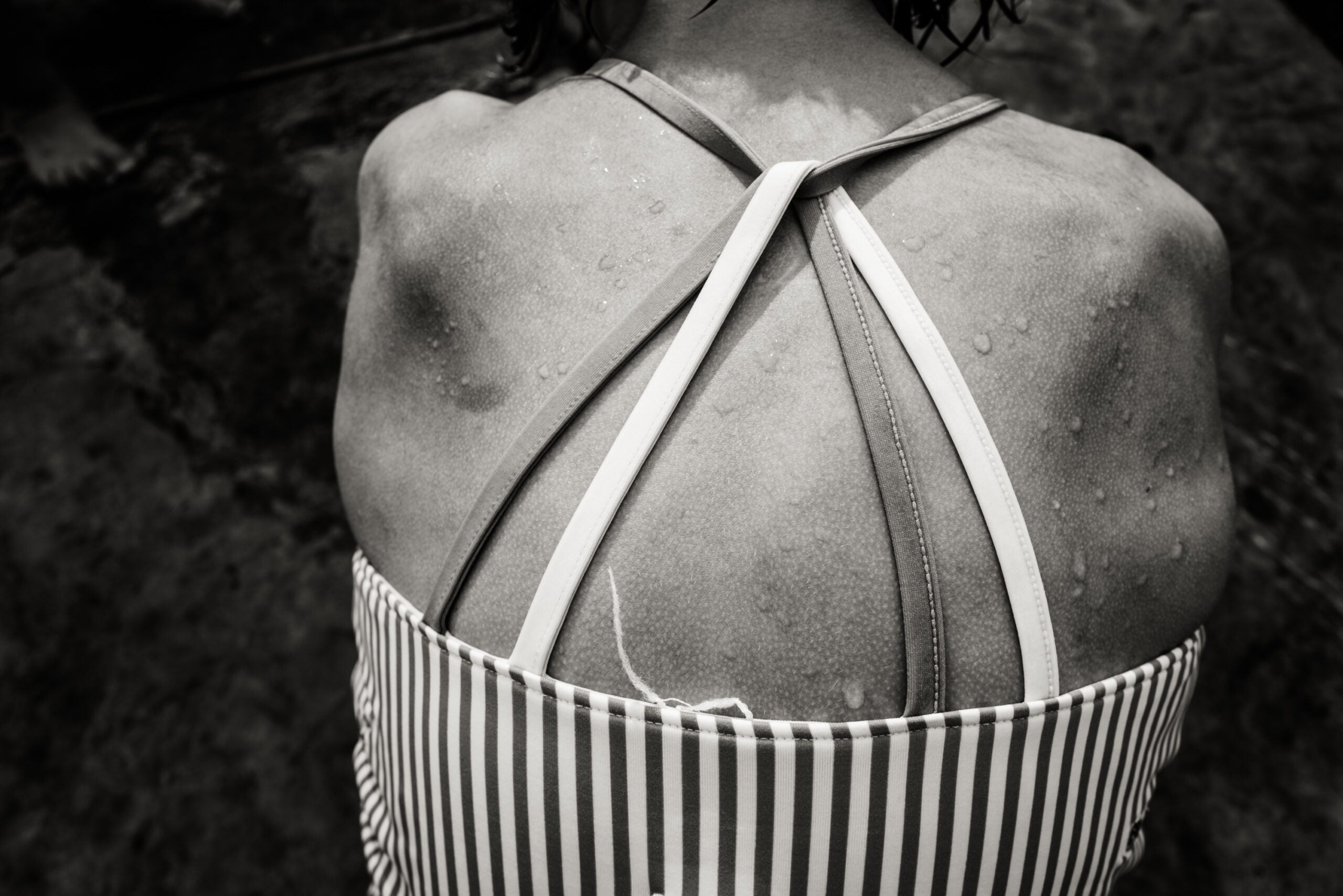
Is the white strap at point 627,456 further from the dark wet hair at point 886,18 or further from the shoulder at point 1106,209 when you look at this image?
the dark wet hair at point 886,18

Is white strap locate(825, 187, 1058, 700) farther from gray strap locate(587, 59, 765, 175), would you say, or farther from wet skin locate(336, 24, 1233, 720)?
gray strap locate(587, 59, 765, 175)

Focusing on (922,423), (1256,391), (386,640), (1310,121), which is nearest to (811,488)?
(922,423)

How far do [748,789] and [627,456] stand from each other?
31 cm

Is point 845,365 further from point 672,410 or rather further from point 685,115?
point 685,115

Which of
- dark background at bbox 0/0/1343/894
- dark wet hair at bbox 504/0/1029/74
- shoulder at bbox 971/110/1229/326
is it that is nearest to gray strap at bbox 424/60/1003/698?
shoulder at bbox 971/110/1229/326

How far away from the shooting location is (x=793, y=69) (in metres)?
1.01

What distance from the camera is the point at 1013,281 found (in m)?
0.90

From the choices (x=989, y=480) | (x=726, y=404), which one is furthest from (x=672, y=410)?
(x=989, y=480)

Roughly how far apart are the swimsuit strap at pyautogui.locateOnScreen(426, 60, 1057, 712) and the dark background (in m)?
0.89

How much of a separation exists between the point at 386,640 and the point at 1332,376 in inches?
65.3

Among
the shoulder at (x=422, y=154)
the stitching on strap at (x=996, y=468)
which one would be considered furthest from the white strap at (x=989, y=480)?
the shoulder at (x=422, y=154)

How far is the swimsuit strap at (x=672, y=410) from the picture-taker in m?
0.83

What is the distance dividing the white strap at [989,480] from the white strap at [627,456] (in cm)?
15

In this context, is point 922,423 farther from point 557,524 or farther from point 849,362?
point 557,524
